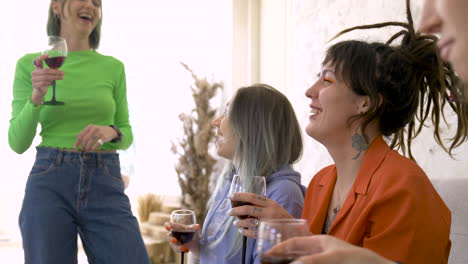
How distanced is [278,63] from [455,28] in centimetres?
379

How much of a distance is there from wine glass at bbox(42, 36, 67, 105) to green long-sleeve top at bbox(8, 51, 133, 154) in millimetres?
71

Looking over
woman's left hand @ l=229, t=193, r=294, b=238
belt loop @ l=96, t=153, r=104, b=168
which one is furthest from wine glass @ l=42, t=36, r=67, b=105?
woman's left hand @ l=229, t=193, r=294, b=238

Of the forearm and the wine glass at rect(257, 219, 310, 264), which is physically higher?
the forearm

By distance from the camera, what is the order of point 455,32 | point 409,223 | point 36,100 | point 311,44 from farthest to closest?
point 311,44 < point 36,100 < point 409,223 < point 455,32

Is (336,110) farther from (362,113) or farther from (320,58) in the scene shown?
(320,58)

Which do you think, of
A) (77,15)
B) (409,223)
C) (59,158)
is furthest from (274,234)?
(77,15)

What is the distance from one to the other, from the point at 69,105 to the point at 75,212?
42 centimetres

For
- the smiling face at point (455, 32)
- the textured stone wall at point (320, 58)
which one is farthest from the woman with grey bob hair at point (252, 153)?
the smiling face at point (455, 32)

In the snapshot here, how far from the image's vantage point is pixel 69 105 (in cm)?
192

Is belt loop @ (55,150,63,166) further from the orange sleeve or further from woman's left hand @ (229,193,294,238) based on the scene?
the orange sleeve

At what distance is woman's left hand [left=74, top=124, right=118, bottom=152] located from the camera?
5.91 ft

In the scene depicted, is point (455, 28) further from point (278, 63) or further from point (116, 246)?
point (278, 63)

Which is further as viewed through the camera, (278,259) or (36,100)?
(36,100)

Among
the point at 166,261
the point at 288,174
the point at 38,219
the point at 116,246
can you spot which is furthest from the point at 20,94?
the point at 166,261
